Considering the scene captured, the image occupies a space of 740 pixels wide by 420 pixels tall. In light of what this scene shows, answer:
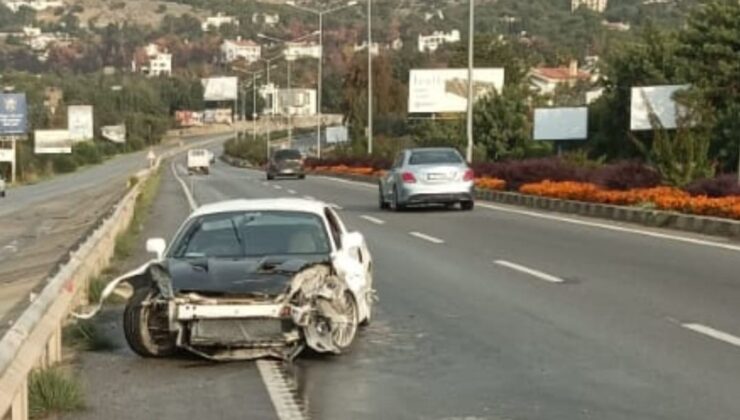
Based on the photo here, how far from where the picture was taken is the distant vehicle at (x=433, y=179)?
30.9 meters

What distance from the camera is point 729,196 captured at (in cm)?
2505

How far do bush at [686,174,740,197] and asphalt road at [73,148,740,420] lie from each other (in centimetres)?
677

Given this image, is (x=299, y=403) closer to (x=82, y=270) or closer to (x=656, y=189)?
(x=82, y=270)

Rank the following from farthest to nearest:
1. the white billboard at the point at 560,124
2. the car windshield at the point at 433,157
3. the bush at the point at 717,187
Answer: the white billboard at the point at 560,124 → the car windshield at the point at 433,157 → the bush at the point at 717,187

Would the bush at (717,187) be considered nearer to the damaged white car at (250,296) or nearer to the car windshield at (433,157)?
the car windshield at (433,157)

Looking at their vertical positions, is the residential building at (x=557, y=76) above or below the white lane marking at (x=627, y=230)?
above

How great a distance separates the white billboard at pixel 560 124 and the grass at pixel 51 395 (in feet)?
194

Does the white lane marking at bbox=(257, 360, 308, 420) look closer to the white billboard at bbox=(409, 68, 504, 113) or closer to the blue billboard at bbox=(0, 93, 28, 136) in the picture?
the white billboard at bbox=(409, 68, 504, 113)

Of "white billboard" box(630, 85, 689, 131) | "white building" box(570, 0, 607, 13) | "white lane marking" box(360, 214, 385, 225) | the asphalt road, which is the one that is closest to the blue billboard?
"white billboard" box(630, 85, 689, 131)

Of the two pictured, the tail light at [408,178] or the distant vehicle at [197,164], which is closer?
the tail light at [408,178]

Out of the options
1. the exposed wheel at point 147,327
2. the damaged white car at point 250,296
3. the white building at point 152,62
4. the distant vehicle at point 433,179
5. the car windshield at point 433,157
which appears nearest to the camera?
the damaged white car at point 250,296

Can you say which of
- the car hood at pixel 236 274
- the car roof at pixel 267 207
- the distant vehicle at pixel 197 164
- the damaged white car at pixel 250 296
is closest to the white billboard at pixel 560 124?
the distant vehicle at pixel 197 164

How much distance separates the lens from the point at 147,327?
1048 cm

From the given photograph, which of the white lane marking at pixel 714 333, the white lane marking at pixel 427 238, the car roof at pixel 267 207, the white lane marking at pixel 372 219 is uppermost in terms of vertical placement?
the car roof at pixel 267 207
